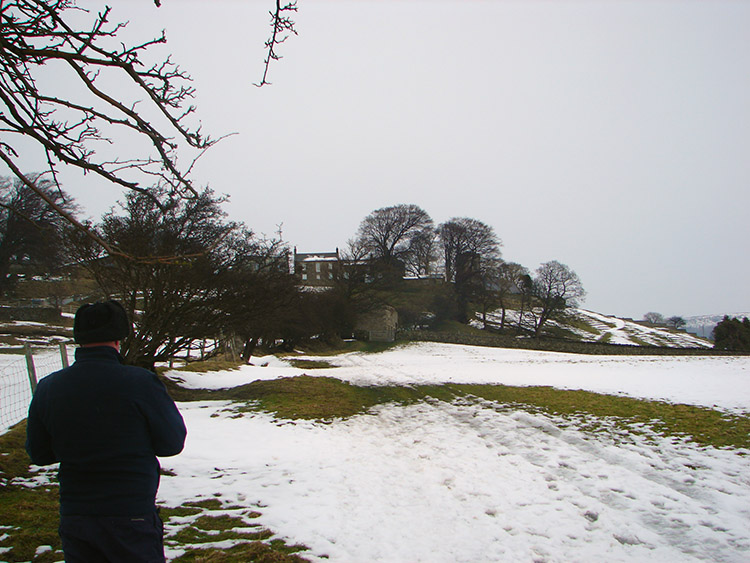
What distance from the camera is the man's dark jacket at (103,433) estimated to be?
87.5 inches

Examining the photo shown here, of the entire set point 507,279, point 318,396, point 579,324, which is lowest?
point 579,324

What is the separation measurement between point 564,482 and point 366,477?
237 cm

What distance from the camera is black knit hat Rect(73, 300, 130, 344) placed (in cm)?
239

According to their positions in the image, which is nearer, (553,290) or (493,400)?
(493,400)

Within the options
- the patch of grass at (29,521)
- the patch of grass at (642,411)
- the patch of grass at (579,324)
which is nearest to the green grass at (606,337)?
the patch of grass at (579,324)

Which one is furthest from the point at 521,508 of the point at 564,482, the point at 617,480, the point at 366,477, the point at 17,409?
the point at 17,409

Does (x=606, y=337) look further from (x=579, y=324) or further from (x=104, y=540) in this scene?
(x=104, y=540)

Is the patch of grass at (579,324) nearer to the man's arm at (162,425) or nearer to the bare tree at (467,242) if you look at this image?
the bare tree at (467,242)

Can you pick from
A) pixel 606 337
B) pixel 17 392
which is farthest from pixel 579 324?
pixel 17 392

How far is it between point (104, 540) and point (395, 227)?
5535 cm

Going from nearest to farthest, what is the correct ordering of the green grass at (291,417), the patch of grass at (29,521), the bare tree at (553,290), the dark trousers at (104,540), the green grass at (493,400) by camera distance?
the dark trousers at (104,540) < the patch of grass at (29,521) < the green grass at (291,417) < the green grass at (493,400) < the bare tree at (553,290)

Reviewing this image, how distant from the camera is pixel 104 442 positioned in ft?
7.40

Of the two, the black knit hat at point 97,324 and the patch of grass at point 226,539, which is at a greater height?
the black knit hat at point 97,324

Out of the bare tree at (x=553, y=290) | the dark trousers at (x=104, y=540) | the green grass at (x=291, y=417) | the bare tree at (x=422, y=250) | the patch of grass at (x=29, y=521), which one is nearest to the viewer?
the dark trousers at (x=104, y=540)
